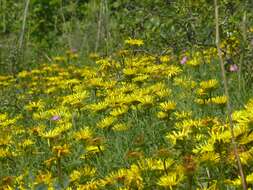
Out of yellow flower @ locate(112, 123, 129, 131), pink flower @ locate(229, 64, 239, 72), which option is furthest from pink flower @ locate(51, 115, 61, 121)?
pink flower @ locate(229, 64, 239, 72)

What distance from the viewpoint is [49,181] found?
1.94 metres

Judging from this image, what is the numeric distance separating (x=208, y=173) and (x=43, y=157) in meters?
1.15

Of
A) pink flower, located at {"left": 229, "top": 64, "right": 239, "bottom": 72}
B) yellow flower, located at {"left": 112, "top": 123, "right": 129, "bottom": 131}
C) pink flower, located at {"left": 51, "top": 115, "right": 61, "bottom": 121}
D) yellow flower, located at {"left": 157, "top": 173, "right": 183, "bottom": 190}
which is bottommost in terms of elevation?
pink flower, located at {"left": 51, "top": 115, "right": 61, "bottom": 121}

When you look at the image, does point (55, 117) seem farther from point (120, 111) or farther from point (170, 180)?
point (170, 180)

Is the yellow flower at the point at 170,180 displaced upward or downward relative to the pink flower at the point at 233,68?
upward

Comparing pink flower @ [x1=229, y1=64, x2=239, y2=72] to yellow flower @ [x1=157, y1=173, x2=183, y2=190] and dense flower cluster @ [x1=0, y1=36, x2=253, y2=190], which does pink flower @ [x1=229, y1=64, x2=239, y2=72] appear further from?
yellow flower @ [x1=157, y1=173, x2=183, y2=190]

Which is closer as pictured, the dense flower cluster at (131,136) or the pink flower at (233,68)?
the dense flower cluster at (131,136)

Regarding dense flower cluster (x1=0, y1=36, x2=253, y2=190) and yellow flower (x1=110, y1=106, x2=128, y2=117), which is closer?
dense flower cluster (x1=0, y1=36, x2=253, y2=190)

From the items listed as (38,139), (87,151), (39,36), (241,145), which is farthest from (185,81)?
(39,36)

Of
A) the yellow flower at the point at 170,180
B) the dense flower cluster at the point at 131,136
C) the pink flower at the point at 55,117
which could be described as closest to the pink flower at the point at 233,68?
the dense flower cluster at the point at 131,136

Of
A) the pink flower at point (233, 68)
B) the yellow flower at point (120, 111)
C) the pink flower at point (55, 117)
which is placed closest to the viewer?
the yellow flower at point (120, 111)

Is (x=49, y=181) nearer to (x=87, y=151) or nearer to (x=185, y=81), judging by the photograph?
(x=87, y=151)

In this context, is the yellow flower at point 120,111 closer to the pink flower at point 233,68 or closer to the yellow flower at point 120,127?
the yellow flower at point 120,127

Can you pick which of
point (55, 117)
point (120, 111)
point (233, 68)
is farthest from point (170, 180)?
point (233, 68)
